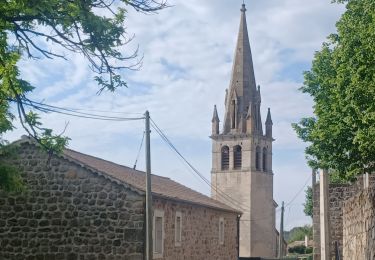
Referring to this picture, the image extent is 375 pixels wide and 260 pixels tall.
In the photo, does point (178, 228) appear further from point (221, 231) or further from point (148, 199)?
point (148, 199)

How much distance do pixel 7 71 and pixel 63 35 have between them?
2114 mm

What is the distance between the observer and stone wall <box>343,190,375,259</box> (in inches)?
327

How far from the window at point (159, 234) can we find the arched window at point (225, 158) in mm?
42100

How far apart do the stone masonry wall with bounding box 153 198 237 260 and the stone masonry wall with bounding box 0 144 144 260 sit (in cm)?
165

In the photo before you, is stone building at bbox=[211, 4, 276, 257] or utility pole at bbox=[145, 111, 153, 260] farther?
stone building at bbox=[211, 4, 276, 257]

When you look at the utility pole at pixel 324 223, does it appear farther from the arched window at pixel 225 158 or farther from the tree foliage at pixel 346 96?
the arched window at pixel 225 158

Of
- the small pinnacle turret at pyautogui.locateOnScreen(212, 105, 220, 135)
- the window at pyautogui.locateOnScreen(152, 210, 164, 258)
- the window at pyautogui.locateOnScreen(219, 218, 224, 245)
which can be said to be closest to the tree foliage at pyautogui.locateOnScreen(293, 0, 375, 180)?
the window at pyautogui.locateOnScreen(152, 210, 164, 258)

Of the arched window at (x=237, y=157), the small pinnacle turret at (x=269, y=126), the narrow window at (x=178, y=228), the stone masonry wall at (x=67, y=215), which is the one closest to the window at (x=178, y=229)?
the narrow window at (x=178, y=228)

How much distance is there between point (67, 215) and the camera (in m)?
22.3

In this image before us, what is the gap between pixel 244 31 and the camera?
66688 mm

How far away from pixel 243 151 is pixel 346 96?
160 feet

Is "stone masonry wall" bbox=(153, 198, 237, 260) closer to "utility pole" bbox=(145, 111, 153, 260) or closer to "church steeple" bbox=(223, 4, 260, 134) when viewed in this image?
"utility pole" bbox=(145, 111, 153, 260)

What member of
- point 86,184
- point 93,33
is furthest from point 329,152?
point 93,33

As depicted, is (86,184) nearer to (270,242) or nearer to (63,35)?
(63,35)
